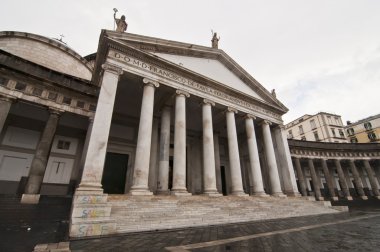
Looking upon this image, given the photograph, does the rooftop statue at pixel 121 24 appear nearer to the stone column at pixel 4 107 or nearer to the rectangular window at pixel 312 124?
the stone column at pixel 4 107

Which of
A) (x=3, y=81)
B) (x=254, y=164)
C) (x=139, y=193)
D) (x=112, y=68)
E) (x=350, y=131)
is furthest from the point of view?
(x=350, y=131)

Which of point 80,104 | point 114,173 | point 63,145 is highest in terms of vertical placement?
point 80,104

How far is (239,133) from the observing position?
1984 cm

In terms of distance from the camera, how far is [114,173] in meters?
13.6

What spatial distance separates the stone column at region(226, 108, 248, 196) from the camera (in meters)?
11.7

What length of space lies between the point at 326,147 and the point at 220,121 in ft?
58.9

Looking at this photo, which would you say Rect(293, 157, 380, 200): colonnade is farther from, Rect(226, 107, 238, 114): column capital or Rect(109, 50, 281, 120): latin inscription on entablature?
Rect(226, 107, 238, 114): column capital

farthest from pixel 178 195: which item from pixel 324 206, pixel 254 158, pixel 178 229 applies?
pixel 324 206

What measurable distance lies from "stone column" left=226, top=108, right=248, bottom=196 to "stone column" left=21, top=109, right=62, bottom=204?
10881 millimetres

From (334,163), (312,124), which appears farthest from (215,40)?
(312,124)

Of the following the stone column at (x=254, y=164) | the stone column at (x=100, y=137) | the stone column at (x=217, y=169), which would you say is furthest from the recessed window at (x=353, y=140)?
the stone column at (x=100, y=137)

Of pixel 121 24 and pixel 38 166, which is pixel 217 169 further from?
pixel 121 24

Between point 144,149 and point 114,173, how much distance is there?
613 centimetres

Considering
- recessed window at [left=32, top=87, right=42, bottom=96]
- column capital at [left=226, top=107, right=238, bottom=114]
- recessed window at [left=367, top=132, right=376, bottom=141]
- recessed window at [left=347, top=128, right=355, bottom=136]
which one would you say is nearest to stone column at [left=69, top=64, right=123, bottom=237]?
recessed window at [left=32, top=87, right=42, bottom=96]
